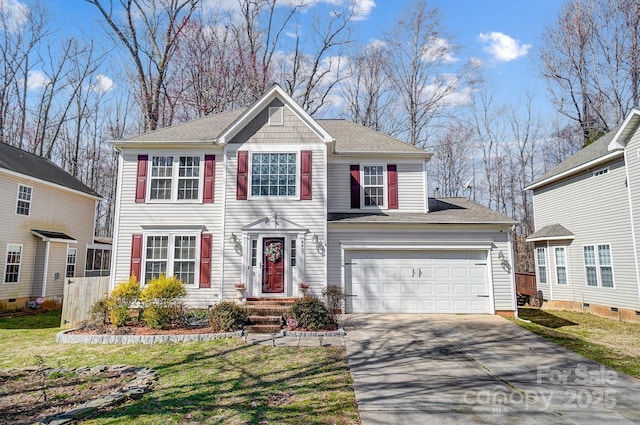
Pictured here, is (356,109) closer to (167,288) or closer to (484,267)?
(484,267)

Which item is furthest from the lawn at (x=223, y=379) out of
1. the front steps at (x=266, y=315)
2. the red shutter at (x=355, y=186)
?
the red shutter at (x=355, y=186)

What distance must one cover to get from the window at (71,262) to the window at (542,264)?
23417 mm

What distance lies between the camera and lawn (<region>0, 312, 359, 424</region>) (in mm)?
5059

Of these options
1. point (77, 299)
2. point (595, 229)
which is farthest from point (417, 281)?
point (77, 299)

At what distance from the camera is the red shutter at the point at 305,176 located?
1268cm

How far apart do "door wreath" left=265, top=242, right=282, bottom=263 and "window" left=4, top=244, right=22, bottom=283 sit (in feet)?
37.0

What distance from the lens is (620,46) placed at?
69.6 feet

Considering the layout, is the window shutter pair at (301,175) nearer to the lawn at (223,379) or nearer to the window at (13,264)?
the lawn at (223,379)

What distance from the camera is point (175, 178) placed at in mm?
13117

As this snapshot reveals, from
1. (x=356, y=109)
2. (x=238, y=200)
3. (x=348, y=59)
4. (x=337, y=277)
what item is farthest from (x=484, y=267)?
(x=348, y=59)

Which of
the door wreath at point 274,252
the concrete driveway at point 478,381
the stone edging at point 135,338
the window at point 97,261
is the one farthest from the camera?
the window at point 97,261

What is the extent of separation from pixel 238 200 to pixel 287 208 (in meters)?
1.77

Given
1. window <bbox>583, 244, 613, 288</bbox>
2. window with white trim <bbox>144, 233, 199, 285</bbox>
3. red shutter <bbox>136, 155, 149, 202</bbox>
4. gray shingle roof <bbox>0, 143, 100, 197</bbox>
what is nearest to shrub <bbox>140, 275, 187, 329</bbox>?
window with white trim <bbox>144, 233, 199, 285</bbox>

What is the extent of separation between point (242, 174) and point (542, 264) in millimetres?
14957
